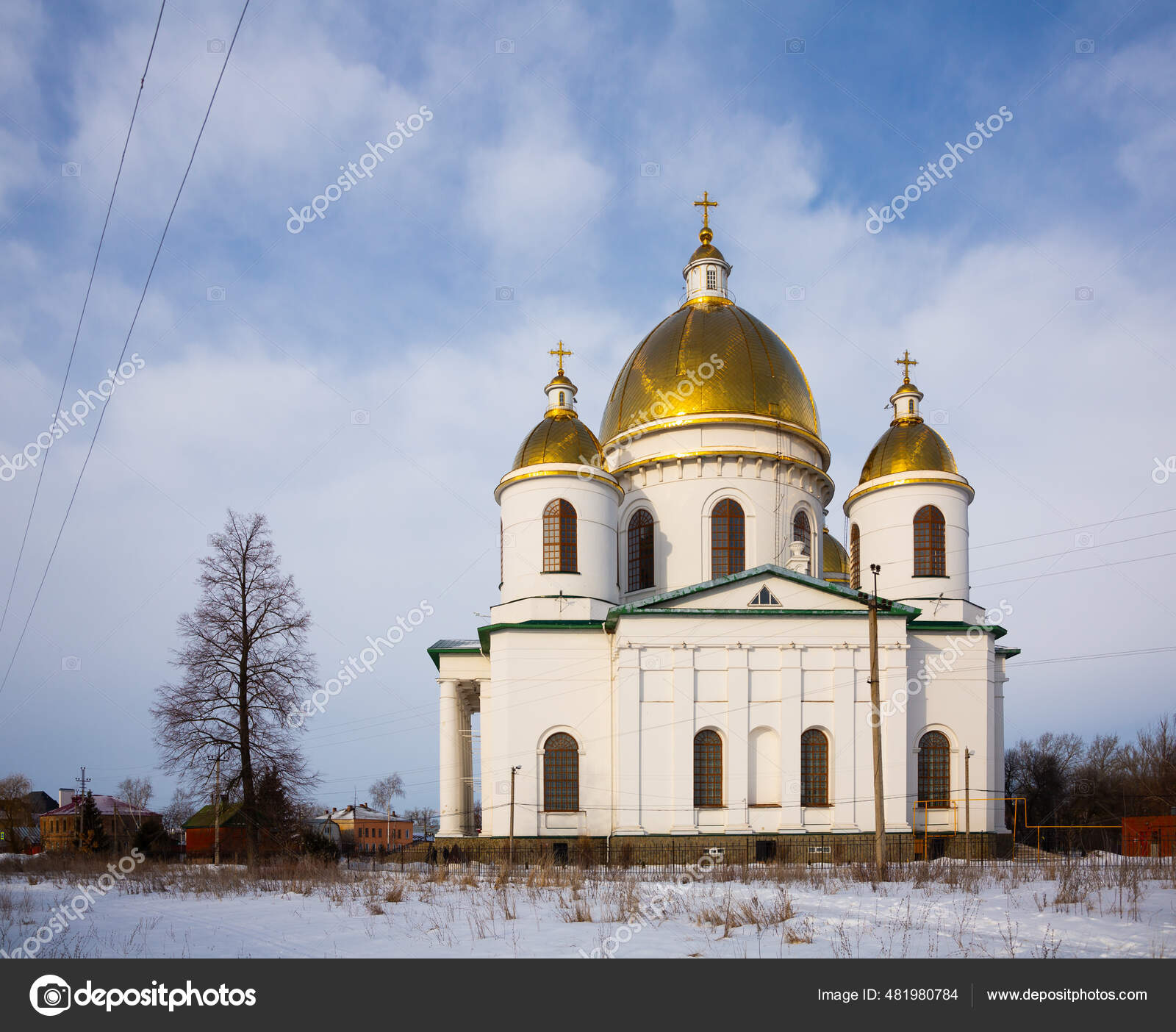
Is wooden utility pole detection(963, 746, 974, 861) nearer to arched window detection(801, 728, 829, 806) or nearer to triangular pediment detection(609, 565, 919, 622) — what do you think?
arched window detection(801, 728, 829, 806)

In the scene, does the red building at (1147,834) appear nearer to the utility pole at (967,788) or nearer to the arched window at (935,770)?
the utility pole at (967,788)

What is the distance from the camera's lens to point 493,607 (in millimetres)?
31641

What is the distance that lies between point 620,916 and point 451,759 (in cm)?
2136

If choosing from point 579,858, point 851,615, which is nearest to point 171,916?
point 579,858

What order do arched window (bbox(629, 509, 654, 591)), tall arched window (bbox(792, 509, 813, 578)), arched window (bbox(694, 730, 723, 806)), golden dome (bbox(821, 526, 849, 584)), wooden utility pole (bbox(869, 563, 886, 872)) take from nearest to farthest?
wooden utility pole (bbox(869, 563, 886, 872)), arched window (bbox(694, 730, 723, 806)), arched window (bbox(629, 509, 654, 591)), tall arched window (bbox(792, 509, 813, 578)), golden dome (bbox(821, 526, 849, 584))

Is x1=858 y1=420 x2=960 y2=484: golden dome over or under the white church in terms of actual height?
over

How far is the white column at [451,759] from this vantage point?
106ft

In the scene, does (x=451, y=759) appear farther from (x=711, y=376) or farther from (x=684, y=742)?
(x=711, y=376)

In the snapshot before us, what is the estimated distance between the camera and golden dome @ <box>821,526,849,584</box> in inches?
1617

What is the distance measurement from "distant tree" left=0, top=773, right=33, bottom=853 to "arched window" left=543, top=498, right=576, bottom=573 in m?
51.3

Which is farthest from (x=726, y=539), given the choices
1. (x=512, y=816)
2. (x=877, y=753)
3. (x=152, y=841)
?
(x=152, y=841)

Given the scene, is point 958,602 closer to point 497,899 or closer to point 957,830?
point 957,830

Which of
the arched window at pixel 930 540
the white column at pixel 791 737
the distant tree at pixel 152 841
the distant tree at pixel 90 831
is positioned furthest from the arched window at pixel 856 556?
the distant tree at pixel 90 831
